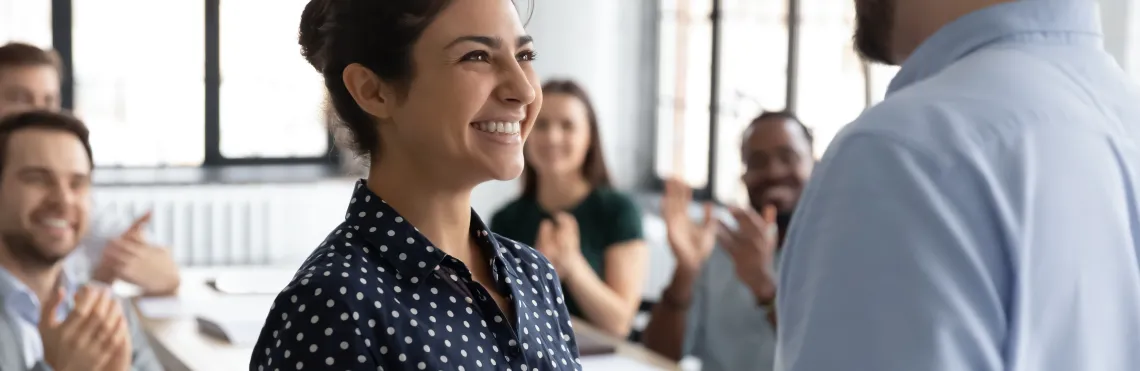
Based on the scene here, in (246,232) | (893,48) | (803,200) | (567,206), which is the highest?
(893,48)

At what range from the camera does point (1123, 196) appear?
963mm

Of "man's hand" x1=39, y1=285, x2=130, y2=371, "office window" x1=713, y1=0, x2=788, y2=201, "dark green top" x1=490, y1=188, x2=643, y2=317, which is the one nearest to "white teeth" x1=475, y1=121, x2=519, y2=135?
"man's hand" x1=39, y1=285, x2=130, y2=371

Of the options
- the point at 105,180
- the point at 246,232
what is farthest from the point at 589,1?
the point at 105,180

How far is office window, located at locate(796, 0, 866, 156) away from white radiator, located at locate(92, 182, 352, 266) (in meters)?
2.35

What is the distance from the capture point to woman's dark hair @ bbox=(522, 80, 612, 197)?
3.71 meters

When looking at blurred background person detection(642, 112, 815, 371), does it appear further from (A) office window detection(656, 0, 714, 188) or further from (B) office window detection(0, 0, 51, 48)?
(B) office window detection(0, 0, 51, 48)

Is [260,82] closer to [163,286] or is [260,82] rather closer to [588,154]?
[163,286]

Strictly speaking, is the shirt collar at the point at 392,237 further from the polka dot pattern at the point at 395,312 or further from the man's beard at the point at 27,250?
the man's beard at the point at 27,250

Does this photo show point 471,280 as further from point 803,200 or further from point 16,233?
point 16,233

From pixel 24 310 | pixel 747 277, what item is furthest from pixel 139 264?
pixel 747 277

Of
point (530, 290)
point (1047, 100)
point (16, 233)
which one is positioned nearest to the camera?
point (1047, 100)

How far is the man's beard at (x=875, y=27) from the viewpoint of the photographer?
1052 millimetres

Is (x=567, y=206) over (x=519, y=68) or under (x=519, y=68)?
under

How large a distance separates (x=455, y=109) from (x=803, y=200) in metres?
0.47
